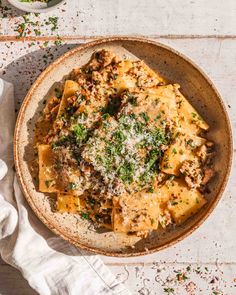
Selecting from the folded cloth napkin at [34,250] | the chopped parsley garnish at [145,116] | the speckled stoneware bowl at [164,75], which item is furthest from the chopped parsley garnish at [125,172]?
the folded cloth napkin at [34,250]

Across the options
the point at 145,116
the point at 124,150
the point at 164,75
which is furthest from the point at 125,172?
the point at 164,75

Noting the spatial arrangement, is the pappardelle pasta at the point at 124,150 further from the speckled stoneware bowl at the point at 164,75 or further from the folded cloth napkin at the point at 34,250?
the folded cloth napkin at the point at 34,250

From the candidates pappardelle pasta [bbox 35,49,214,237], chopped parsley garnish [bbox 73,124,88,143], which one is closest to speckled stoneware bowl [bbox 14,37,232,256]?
pappardelle pasta [bbox 35,49,214,237]

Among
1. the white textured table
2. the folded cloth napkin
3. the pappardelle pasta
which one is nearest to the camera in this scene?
the pappardelle pasta

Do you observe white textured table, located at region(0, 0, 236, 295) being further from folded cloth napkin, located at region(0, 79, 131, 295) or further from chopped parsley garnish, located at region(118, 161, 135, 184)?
chopped parsley garnish, located at region(118, 161, 135, 184)

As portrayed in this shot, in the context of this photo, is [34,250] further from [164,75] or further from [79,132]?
[164,75]

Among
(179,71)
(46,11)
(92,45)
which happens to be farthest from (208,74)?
(46,11)

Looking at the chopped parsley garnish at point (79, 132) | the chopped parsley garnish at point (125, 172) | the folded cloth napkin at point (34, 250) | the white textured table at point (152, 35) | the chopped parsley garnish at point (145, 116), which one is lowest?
the folded cloth napkin at point (34, 250)

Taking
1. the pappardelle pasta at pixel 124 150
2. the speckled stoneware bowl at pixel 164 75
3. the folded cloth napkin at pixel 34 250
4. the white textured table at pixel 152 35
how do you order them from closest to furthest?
the pappardelle pasta at pixel 124 150
the speckled stoneware bowl at pixel 164 75
the folded cloth napkin at pixel 34 250
the white textured table at pixel 152 35
